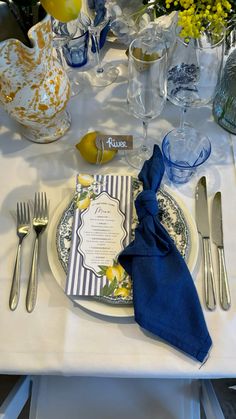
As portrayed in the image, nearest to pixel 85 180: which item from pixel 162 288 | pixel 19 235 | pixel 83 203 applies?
pixel 83 203

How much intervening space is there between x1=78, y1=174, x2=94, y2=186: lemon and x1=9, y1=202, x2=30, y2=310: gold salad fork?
0.41ft

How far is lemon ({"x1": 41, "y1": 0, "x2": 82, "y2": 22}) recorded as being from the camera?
1.99 feet

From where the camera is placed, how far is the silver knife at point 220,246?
66 cm

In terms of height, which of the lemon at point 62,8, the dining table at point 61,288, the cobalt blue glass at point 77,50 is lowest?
the dining table at point 61,288

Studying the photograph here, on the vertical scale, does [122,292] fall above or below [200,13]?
below

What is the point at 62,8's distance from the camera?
0.62 metres

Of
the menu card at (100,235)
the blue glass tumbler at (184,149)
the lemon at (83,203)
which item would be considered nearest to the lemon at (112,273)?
the menu card at (100,235)

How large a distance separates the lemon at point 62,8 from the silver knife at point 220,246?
1.47 feet

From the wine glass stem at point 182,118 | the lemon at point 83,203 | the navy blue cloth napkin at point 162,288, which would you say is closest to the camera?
the navy blue cloth napkin at point 162,288

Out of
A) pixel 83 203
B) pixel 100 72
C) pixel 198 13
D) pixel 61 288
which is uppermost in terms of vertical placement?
pixel 198 13

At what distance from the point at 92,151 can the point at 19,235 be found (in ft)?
0.79

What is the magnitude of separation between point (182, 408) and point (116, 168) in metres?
0.57

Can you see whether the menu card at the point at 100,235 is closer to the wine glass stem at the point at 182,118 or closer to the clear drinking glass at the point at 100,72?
the wine glass stem at the point at 182,118

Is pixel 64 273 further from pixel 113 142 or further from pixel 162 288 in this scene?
pixel 113 142
